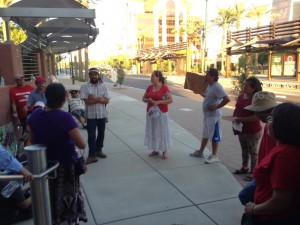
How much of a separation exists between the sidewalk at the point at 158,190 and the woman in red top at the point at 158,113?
325 mm

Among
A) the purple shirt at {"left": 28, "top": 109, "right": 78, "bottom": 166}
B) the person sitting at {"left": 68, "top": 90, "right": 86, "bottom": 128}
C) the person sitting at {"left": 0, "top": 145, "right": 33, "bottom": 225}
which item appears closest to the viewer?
the purple shirt at {"left": 28, "top": 109, "right": 78, "bottom": 166}

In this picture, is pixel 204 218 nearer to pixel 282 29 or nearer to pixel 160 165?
pixel 160 165

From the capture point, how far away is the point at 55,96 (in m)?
2.82

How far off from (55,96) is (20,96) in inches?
148

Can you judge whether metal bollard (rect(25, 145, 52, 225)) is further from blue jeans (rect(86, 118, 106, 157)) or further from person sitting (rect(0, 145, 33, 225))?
blue jeans (rect(86, 118, 106, 157))

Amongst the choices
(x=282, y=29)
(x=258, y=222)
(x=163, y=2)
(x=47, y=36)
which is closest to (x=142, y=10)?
(x=163, y=2)

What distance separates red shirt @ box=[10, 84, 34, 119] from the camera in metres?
6.15

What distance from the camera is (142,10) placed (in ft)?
442

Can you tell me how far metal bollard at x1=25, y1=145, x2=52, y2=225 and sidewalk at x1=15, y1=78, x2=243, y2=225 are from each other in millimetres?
1454

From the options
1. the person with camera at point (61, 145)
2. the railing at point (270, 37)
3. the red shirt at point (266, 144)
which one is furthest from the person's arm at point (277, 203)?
the railing at point (270, 37)

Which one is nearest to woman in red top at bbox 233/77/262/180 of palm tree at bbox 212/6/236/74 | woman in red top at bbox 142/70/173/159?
woman in red top at bbox 142/70/173/159

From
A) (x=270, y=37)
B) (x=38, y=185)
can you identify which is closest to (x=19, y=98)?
(x=38, y=185)

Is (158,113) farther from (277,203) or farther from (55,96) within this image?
(277,203)

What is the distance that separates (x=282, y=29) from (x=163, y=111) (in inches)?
995
